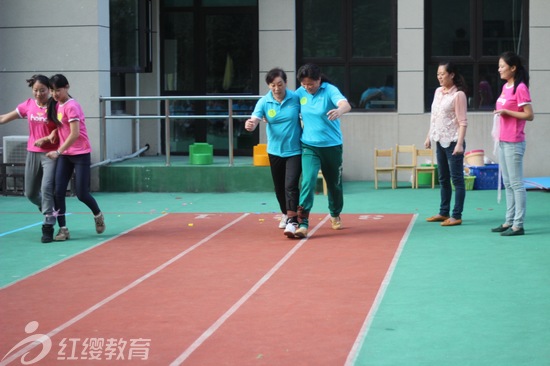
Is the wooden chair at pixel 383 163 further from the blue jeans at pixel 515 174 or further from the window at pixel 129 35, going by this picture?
the blue jeans at pixel 515 174

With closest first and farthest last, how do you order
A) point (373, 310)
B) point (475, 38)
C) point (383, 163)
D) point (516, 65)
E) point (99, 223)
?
point (373, 310), point (516, 65), point (99, 223), point (383, 163), point (475, 38)

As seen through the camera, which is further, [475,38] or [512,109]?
[475,38]

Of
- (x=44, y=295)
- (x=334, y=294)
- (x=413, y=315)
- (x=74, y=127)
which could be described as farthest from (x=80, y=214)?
(x=413, y=315)

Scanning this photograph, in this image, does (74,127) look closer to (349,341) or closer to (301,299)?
(301,299)

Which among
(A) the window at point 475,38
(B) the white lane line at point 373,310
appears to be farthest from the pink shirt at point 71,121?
(A) the window at point 475,38

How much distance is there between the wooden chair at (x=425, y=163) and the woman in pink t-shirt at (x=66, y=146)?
6806mm

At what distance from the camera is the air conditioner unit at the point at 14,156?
1669 centimetres

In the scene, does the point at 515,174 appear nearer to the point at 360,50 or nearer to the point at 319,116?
the point at 319,116

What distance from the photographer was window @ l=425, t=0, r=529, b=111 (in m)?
18.3

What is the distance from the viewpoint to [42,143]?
463 inches

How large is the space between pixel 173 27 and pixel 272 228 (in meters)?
8.25

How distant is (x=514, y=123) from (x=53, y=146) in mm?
5201

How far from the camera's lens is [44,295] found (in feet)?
29.3

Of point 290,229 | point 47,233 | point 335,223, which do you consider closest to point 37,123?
point 47,233
